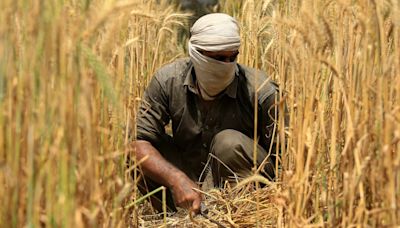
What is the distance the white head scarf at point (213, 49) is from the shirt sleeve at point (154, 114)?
160 millimetres

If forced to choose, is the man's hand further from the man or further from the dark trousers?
the dark trousers

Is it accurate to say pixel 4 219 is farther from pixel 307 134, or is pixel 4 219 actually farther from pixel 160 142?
pixel 160 142

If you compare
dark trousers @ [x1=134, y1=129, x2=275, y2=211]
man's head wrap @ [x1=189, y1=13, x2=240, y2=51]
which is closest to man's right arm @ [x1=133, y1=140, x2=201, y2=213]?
dark trousers @ [x1=134, y1=129, x2=275, y2=211]

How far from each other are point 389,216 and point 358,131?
212 mm

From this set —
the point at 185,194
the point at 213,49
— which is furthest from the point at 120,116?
the point at 213,49

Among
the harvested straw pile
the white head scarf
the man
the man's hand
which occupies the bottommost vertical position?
the harvested straw pile

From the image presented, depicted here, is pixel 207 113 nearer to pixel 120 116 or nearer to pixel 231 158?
pixel 231 158

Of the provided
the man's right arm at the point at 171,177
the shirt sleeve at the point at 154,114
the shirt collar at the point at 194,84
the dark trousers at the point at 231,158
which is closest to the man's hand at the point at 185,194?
the man's right arm at the point at 171,177

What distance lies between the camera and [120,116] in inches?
70.7

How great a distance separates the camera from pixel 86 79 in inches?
58.3

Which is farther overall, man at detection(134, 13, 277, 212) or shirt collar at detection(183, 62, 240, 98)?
shirt collar at detection(183, 62, 240, 98)

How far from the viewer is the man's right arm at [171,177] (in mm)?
2531

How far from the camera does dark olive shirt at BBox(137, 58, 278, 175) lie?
2.92m

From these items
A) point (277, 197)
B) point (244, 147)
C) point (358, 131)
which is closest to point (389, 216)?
point (358, 131)
